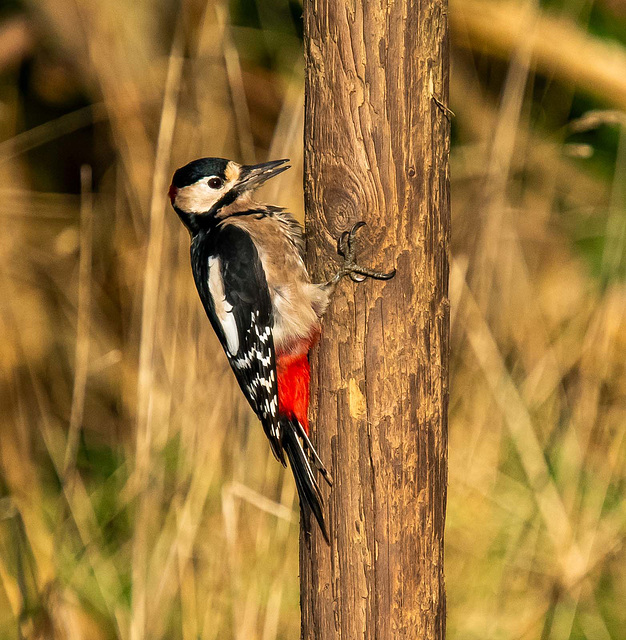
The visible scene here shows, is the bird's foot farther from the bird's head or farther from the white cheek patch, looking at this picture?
the white cheek patch

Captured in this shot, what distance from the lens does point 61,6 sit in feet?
13.0

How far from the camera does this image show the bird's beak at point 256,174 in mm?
2324

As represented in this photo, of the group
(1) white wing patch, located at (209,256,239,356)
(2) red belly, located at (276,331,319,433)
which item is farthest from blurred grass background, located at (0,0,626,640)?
(2) red belly, located at (276,331,319,433)

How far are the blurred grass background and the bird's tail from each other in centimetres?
56

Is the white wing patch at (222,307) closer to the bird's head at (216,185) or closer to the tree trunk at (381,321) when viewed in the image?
the bird's head at (216,185)

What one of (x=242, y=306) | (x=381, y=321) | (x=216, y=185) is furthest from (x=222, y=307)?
(x=381, y=321)

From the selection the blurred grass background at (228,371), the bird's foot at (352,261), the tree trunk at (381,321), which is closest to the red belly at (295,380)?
the tree trunk at (381,321)

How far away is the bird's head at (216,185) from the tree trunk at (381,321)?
647 millimetres

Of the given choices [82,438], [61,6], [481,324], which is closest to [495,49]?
[481,324]

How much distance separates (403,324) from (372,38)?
0.56m

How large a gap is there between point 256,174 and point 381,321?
879 millimetres

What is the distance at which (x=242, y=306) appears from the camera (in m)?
2.26

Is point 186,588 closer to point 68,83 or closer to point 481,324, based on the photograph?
point 481,324

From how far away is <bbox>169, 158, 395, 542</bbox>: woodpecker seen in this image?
1908mm
